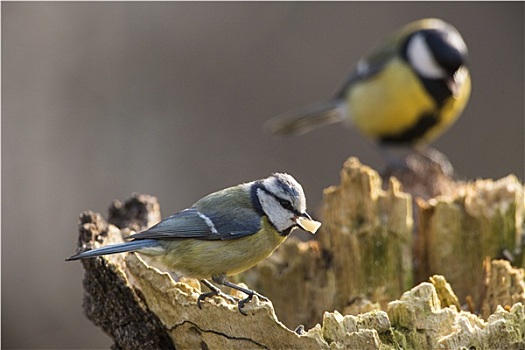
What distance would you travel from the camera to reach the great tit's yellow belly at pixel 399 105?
3.81 metres

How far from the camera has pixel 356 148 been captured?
5219 millimetres

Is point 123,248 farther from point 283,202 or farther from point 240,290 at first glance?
point 283,202

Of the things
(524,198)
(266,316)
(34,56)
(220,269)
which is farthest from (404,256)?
(34,56)

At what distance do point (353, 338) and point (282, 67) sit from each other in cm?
406

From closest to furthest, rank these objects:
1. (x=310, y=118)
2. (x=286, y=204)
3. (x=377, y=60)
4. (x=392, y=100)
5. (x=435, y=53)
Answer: (x=286, y=204)
(x=435, y=53)
(x=392, y=100)
(x=377, y=60)
(x=310, y=118)

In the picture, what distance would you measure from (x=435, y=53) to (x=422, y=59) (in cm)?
12

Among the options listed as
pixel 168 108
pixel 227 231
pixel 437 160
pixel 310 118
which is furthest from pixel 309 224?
pixel 168 108

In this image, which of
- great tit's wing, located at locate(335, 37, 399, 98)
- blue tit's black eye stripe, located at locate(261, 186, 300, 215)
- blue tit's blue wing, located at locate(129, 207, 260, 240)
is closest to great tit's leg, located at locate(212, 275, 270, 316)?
blue tit's blue wing, located at locate(129, 207, 260, 240)

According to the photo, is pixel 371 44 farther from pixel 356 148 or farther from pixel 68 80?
pixel 68 80

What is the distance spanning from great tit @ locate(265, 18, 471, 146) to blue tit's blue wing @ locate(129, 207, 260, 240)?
198 cm

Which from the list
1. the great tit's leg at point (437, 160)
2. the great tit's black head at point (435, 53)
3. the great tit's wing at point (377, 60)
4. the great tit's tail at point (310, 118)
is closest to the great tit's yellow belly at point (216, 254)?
the great tit's leg at point (437, 160)

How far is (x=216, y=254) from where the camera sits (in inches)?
76.4

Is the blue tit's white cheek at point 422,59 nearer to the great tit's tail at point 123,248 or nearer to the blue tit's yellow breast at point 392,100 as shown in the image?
the blue tit's yellow breast at point 392,100

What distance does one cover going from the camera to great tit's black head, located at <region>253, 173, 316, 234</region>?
6.45 ft
